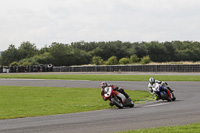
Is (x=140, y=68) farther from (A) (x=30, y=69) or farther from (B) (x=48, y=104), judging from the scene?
(B) (x=48, y=104)

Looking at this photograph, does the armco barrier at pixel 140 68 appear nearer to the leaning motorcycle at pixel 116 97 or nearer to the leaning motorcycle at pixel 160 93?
the leaning motorcycle at pixel 160 93

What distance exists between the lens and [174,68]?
5081 cm

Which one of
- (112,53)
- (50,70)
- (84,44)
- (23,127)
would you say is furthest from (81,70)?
(84,44)

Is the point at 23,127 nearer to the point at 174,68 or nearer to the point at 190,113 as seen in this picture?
the point at 190,113

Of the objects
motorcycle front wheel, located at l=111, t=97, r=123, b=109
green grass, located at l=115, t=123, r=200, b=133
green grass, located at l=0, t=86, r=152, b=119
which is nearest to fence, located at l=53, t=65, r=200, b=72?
green grass, located at l=0, t=86, r=152, b=119

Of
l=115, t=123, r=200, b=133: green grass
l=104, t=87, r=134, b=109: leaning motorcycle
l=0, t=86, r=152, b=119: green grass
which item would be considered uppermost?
l=104, t=87, r=134, b=109: leaning motorcycle

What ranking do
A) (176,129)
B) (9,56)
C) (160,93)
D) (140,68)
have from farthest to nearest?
1. (9,56)
2. (140,68)
3. (160,93)
4. (176,129)

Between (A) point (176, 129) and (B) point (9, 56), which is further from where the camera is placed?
(B) point (9, 56)

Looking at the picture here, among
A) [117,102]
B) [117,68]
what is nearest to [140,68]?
[117,68]

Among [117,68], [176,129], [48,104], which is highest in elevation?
[117,68]

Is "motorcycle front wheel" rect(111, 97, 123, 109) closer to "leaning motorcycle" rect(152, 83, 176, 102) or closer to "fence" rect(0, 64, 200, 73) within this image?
"leaning motorcycle" rect(152, 83, 176, 102)

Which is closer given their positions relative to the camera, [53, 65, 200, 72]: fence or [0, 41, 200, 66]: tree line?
[53, 65, 200, 72]: fence

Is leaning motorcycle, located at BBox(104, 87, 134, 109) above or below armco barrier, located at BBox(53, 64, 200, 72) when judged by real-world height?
below

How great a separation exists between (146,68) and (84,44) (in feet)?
279
